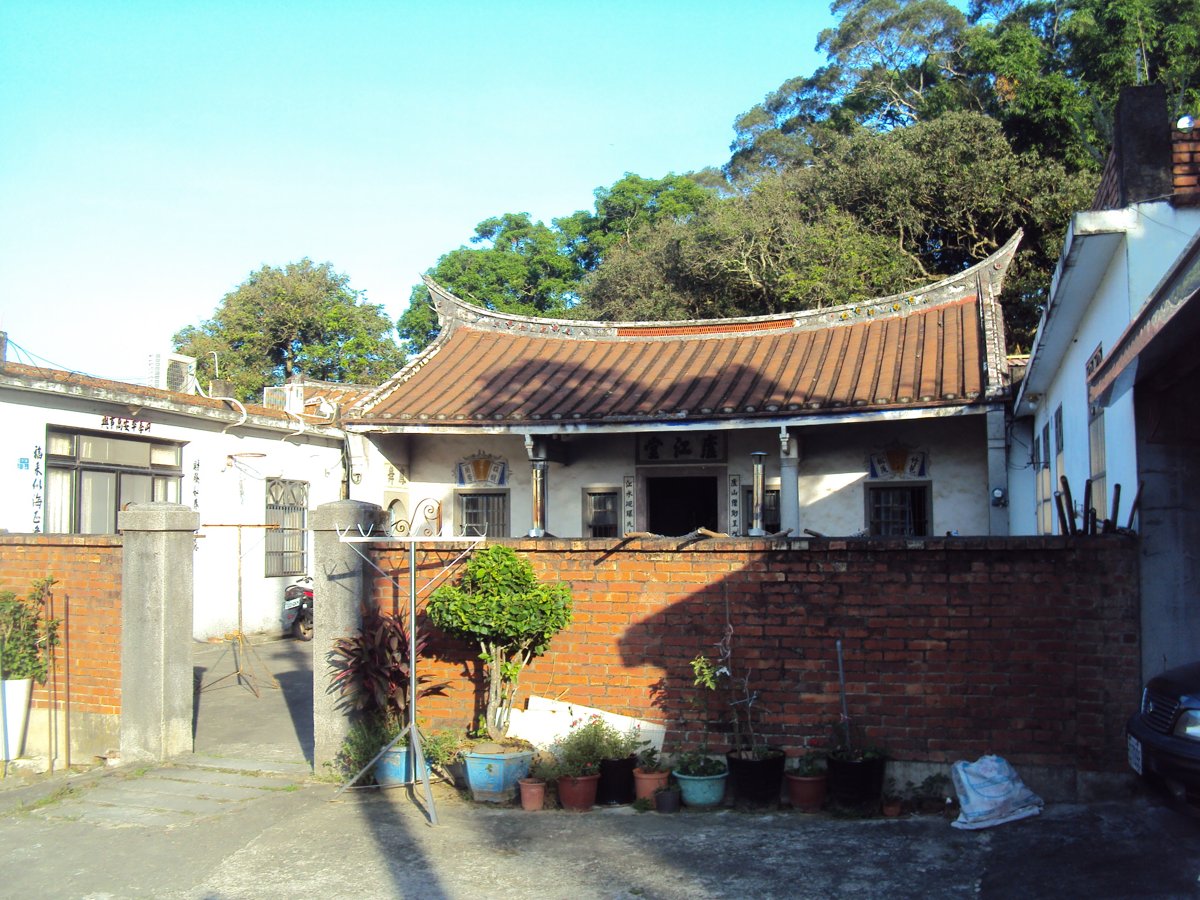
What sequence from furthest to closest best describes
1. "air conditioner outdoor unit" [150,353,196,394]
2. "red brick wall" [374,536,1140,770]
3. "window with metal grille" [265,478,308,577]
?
"air conditioner outdoor unit" [150,353,196,394] → "window with metal grille" [265,478,308,577] → "red brick wall" [374,536,1140,770]

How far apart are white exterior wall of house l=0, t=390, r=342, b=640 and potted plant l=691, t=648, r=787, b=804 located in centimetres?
847

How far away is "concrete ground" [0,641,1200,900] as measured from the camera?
5.60 m

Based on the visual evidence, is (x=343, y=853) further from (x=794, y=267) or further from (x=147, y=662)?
(x=794, y=267)

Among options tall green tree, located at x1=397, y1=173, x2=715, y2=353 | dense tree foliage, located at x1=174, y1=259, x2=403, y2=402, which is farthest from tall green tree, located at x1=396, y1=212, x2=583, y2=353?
dense tree foliage, located at x1=174, y1=259, x2=403, y2=402

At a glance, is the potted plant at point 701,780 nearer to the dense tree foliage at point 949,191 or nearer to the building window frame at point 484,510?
the building window frame at point 484,510

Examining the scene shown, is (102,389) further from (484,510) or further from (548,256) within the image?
(548,256)

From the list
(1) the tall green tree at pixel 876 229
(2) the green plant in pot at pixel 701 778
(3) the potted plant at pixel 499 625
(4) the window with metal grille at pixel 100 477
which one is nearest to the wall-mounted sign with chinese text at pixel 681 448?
(4) the window with metal grille at pixel 100 477

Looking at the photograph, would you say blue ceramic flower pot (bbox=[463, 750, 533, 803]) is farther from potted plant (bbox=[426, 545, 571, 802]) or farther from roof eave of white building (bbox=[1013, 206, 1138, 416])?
roof eave of white building (bbox=[1013, 206, 1138, 416])

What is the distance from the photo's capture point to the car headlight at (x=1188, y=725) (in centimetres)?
535

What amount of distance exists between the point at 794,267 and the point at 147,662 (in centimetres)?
1849

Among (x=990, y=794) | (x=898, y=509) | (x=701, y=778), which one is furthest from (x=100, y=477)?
(x=990, y=794)

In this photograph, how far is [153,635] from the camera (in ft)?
29.2

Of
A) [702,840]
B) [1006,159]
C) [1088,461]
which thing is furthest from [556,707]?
[1006,159]

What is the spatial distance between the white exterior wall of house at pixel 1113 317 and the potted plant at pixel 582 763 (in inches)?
155
